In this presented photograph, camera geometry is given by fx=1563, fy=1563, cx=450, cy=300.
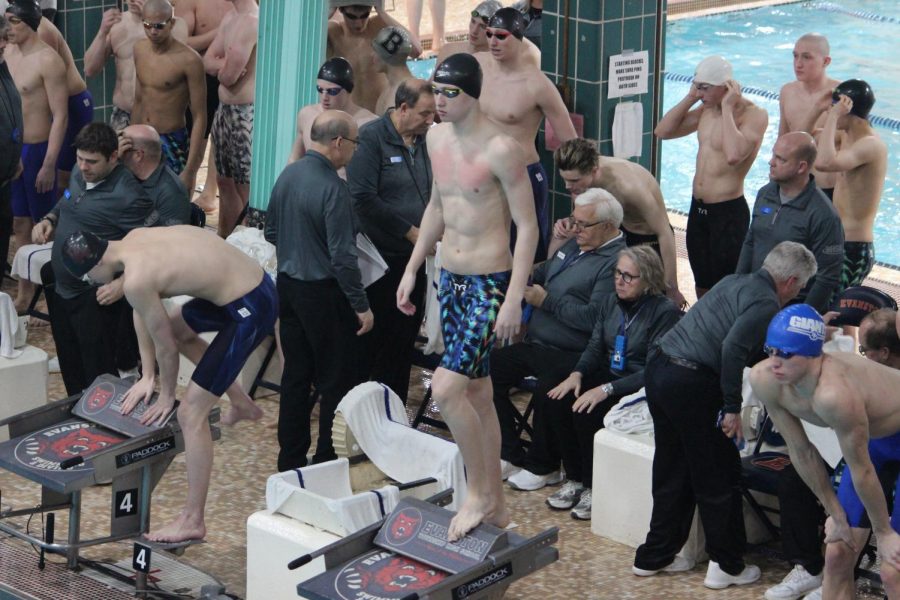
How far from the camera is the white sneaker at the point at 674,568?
584 centimetres

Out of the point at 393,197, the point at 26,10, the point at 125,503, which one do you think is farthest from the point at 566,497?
the point at 26,10

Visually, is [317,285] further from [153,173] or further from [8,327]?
[8,327]

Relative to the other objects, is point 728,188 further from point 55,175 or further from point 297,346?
point 55,175

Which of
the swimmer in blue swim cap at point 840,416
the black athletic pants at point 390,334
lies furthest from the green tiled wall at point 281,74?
the swimmer in blue swim cap at point 840,416

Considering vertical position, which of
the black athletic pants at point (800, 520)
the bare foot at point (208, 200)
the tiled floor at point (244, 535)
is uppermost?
the bare foot at point (208, 200)

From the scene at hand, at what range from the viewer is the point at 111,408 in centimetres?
603

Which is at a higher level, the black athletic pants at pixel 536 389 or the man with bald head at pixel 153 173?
the man with bald head at pixel 153 173

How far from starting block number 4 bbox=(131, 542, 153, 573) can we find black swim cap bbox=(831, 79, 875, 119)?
12.6 ft

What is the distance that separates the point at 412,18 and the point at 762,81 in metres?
5.33

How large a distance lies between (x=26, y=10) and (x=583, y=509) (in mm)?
4305

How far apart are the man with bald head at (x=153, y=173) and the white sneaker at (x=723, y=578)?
2.80 meters

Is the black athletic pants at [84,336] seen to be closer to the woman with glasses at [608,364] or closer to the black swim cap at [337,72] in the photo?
the black swim cap at [337,72]

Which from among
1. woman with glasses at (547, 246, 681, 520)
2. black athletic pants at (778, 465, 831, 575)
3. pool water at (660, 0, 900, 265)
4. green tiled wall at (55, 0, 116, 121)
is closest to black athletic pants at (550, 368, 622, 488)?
woman with glasses at (547, 246, 681, 520)

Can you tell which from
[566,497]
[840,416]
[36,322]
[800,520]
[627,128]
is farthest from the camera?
[36,322]
